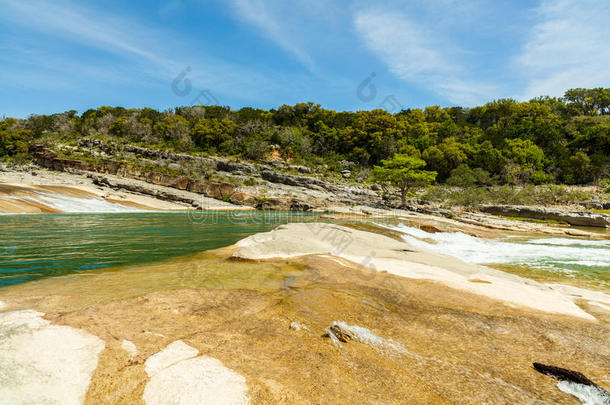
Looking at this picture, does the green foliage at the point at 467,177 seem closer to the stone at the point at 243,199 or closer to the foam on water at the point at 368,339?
the stone at the point at 243,199

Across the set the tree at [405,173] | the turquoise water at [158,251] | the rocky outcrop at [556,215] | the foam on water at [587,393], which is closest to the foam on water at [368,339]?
the foam on water at [587,393]

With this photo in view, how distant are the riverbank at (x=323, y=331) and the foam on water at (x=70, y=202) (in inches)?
1260

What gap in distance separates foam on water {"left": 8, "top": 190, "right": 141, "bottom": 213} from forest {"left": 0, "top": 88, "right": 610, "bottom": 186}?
106 feet

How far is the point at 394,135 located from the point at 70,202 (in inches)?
2744

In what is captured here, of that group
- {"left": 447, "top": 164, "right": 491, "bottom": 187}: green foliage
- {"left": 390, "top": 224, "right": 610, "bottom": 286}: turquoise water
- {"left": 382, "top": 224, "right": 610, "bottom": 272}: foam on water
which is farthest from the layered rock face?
{"left": 390, "top": 224, "right": 610, "bottom": 286}: turquoise water

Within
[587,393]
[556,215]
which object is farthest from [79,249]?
[556,215]

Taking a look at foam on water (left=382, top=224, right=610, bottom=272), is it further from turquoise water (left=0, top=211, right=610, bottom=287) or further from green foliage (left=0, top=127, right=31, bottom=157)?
green foliage (left=0, top=127, right=31, bottom=157)

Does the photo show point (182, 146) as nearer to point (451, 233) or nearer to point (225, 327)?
point (451, 233)

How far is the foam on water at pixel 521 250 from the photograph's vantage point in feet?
41.9

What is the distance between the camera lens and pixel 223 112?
3676 inches

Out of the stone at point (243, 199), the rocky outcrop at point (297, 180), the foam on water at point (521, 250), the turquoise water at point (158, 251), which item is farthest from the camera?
the rocky outcrop at point (297, 180)

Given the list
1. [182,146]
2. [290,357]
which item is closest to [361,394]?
[290,357]

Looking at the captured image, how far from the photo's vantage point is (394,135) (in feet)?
246

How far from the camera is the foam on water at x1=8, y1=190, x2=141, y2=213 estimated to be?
3114 centimetres
